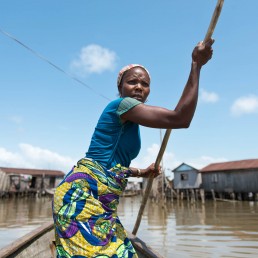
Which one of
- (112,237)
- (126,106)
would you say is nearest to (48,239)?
(112,237)

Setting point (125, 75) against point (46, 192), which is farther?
point (46, 192)

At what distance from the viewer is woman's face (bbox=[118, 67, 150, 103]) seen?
67.6 inches

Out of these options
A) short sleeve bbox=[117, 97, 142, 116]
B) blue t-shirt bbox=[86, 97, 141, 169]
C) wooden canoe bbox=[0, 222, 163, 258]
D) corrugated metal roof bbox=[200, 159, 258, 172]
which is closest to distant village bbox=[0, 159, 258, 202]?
corrugated metal roof bbox=[200, 159, 258, 172]

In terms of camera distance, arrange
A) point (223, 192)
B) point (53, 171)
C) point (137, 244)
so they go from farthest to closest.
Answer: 1. point (53, 171)
2. point (223, 192)
3. point (137, 244)

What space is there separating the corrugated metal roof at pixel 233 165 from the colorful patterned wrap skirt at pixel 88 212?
2600cm

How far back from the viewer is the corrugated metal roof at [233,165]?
1016 inches

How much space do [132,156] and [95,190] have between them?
331 millimetres

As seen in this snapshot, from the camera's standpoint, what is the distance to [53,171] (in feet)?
131

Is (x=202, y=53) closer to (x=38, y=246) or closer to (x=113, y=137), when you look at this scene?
(x=113, y=137)

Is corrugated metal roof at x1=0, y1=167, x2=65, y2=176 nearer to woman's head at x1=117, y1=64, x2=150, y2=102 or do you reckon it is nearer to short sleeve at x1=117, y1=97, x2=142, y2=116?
woman's head at x1=117, y1=64, x2=150, y2=102

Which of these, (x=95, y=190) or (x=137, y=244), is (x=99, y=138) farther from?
(x=137, y=244)

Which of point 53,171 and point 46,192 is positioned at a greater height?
point 53,171

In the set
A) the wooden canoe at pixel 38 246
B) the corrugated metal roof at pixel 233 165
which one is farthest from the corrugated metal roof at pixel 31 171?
the wooden canoe at pixel 38 246

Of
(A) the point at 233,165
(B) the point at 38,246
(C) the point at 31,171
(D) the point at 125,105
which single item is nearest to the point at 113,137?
(D) the point at 125,105
